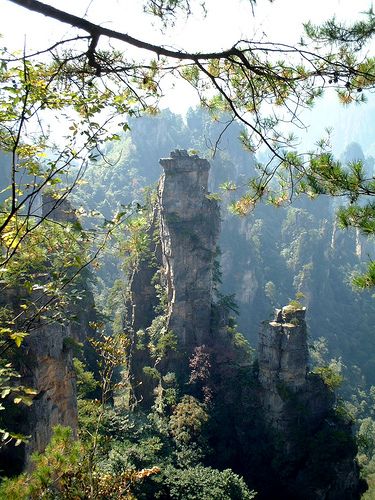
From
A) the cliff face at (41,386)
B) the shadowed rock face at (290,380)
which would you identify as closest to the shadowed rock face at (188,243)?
the shadowed rock face at (290,380)

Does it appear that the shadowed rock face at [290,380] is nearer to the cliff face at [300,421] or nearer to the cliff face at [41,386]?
the cliff face at [300,421]

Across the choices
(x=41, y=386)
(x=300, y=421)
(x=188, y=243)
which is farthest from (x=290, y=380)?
(x=41, y=386)

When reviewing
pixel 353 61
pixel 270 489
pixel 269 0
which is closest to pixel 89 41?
pixel 269 0

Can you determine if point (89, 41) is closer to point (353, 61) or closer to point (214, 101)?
point (214, 101)

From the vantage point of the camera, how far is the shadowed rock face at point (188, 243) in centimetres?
2139

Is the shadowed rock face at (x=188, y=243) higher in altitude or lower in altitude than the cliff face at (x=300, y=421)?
higher

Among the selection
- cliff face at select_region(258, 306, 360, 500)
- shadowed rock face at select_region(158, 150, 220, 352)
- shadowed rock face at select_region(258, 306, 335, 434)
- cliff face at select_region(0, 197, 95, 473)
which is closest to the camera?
cliff face at select_region(0, 197, 95, 473)

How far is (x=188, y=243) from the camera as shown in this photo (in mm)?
21875

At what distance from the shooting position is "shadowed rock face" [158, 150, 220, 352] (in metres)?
21.4

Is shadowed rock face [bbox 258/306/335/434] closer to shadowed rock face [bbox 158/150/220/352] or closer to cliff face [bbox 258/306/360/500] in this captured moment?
cliff face [bbox 258/306/360/500]

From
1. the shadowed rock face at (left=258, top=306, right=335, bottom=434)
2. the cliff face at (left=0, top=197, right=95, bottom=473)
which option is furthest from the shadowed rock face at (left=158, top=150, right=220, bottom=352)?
the cliff face at (left=0, top=197, right=95, bottom=473)

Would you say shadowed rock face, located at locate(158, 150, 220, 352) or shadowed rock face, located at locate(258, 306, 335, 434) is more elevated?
shadowed rock face, located at locate(158, 150, 220, 352)

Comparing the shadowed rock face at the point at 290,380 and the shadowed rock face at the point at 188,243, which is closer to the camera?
the shadowed rock face at the point at 290,380

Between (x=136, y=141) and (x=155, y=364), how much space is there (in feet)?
193
